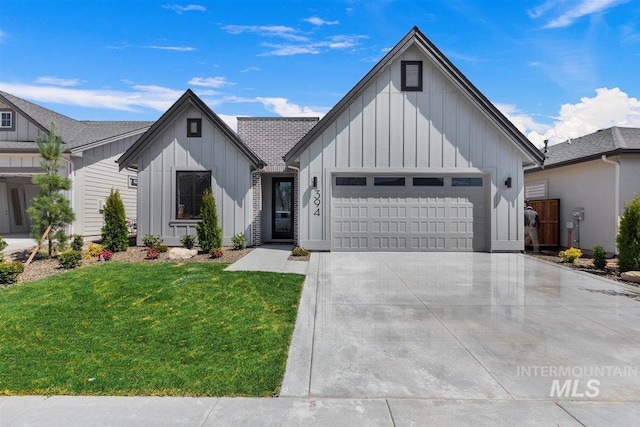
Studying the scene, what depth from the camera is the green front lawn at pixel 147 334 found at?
3.07 metres

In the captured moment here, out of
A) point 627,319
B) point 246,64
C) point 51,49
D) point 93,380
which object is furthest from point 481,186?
point 51,49

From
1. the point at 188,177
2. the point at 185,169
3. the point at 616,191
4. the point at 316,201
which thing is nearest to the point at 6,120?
the point at 185,169

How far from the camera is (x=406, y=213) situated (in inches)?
446

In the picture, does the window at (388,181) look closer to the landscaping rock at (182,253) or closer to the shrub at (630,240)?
the shrub at (630,240)

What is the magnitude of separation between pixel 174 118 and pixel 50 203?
4764 millimetres

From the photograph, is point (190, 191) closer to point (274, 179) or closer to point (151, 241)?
point (151, 241)

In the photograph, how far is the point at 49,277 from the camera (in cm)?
738

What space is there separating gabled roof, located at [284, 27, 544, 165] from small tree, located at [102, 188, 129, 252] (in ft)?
20.8

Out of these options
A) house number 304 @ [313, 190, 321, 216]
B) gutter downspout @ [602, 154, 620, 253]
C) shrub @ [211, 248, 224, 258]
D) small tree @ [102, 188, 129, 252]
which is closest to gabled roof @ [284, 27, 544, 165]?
house number 304 @ [313, 190, 321, 216]

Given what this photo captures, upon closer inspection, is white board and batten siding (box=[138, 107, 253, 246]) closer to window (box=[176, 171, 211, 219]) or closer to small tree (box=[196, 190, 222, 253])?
window (box=[176, 171, 211, 219])

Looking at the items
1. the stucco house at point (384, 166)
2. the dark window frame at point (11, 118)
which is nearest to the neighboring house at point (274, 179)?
the stucco house at point (384, 166)

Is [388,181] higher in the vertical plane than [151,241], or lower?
higher

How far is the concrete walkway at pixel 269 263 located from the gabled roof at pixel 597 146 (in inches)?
366

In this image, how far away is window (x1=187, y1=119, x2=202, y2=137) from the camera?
39.4ft
